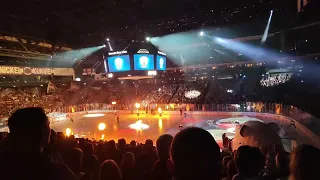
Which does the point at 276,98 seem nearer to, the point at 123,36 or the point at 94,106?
the point at 123,36

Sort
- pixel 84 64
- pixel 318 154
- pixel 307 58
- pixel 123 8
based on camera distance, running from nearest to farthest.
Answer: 1. pixel 318 154
2. pixel 123 8
3. pixel 307 58
4. pixel 84 64

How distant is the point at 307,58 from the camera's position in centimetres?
2461

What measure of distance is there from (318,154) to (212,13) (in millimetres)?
15734

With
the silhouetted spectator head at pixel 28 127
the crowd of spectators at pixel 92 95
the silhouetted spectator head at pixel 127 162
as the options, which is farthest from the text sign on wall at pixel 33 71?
the silhouetted spectator head at pixel 28 127

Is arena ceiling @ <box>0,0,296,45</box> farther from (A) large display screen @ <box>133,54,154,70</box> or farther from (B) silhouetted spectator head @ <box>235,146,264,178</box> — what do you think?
(B) silhouetted spectator head @ <box>235,146,264,178</box>

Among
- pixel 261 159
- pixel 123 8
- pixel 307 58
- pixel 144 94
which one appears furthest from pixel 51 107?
pixel 261 159

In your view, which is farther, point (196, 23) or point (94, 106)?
point (94, 106)

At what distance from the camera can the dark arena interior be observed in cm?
212

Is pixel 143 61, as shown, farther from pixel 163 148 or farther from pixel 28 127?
pixel 28 127

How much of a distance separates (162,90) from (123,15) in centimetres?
2046

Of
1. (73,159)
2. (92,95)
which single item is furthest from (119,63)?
(92,95)

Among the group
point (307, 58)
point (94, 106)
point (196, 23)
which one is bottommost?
point (94, 106)

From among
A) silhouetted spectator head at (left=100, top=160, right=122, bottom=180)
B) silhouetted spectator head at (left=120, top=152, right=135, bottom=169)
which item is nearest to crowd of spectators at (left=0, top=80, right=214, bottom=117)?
silhouetted spectator head at (left=120, top=152, right=135, bottom=169)

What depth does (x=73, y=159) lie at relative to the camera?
4.31 meters
